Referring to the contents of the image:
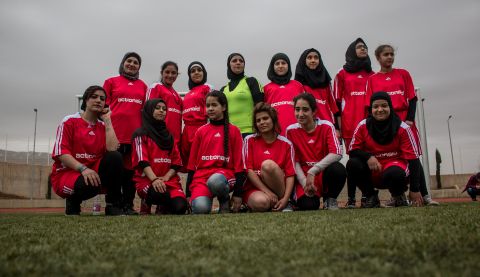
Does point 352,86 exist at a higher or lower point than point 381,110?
higher

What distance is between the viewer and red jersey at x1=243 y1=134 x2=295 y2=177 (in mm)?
4391

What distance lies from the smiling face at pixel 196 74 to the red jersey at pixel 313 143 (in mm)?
1620

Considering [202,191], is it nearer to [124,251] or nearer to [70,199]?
[70,199]

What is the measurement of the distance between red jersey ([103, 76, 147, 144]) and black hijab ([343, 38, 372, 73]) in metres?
2.81

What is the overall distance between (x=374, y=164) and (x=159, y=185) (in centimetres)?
228

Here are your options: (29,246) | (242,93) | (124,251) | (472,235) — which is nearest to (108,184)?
(242,93)

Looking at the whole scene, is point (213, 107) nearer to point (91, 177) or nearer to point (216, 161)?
point (216, 161)

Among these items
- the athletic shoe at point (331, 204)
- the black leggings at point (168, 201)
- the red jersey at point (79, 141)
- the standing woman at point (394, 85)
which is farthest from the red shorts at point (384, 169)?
the red jersey at point (79, 141)

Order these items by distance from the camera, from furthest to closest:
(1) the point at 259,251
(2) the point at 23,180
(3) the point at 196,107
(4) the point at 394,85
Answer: (2) the point at 23,180 < (3) the point at 196,107 < (4) the point at 394,85 < (1) the point at 259,251

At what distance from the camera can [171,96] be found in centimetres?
526

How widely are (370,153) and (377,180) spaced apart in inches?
Answer: 12.9

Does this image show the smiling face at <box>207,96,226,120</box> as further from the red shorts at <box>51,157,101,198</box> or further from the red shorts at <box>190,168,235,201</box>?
the red shorts at <box>51,157,101,198</box>

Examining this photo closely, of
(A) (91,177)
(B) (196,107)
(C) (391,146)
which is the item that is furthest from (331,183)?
(A) (91,177)

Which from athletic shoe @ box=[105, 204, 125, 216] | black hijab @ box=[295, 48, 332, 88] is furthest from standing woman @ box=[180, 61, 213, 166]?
black hijab @ box=[295, 48, 332, 88]
